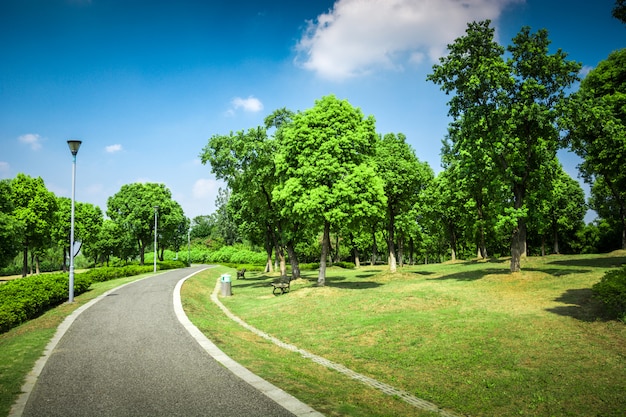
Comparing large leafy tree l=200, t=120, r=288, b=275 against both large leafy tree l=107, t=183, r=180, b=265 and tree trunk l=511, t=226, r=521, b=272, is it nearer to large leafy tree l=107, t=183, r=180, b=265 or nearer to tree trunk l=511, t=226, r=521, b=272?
tree trunk l=511, t=226, r=521, b=272

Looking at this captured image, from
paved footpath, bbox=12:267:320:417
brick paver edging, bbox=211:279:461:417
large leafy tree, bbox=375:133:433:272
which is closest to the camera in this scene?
paved footpath, bbox=12:267:320:417

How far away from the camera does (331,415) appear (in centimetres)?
626

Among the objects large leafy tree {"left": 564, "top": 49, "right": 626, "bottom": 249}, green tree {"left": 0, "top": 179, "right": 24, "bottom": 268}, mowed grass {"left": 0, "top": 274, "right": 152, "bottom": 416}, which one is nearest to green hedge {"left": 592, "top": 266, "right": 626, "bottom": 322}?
large leafy tree {"left": 564, "top": 49, "right": 626, "bottom": 249}

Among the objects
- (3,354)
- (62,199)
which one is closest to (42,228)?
(62,199)

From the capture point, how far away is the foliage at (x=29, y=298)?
544 inches

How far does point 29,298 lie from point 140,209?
43021mm

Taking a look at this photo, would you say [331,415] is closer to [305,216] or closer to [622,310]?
[622,310]

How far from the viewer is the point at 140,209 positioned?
185 ft

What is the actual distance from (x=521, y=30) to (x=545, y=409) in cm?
2268

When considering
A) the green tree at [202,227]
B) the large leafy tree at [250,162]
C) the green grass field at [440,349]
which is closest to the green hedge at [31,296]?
the green grass field at [440,349]

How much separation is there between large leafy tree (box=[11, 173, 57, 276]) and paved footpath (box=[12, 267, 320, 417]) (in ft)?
129

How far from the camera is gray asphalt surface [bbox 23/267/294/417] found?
258 inches

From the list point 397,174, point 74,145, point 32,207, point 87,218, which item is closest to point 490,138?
point 397,174

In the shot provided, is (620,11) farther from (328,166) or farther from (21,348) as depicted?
(21,348)
